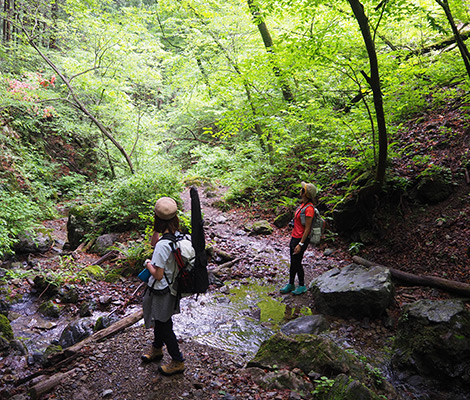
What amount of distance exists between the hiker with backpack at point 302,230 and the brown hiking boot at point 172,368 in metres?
3.19

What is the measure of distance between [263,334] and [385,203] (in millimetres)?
→ 4947

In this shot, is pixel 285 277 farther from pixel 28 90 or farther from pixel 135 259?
pixel 28 90

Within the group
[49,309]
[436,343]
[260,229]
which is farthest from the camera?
[260,229]

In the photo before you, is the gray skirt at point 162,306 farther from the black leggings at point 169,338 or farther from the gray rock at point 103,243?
the gray rock at point 103,243

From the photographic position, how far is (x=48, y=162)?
14.8 meters

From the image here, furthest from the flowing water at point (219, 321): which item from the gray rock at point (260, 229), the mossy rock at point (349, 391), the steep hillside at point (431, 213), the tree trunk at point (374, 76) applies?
the tree trunk at point (374, 76)

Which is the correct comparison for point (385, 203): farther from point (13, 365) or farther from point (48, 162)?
point (48, 162)

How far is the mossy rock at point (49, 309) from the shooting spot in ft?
18.9

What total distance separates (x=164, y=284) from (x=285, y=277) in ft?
14.6

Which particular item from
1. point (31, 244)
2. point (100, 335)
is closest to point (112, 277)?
point (100, 335)

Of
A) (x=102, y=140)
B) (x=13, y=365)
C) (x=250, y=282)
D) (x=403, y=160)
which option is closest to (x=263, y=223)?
(x=250, y=282)

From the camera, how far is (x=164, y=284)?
344 centimetres

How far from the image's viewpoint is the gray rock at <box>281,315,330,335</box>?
4812 millimetres

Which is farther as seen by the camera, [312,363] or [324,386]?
[312,363]
